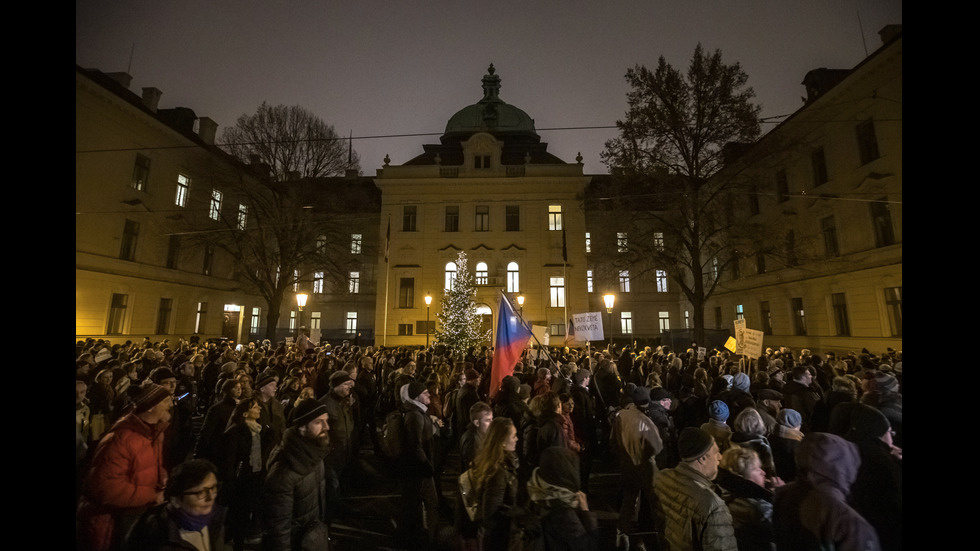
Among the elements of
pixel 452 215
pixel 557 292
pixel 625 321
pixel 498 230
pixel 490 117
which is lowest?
pixel 625 321

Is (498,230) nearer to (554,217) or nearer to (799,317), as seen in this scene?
(554,217)

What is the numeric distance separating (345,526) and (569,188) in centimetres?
2935

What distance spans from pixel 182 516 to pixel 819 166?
90.1 feet

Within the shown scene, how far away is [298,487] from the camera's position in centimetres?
333

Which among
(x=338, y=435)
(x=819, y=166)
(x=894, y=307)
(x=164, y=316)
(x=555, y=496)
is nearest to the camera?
(x=555, y=496)

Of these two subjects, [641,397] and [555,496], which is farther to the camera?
[641,397]

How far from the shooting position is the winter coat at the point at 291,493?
3207 mm

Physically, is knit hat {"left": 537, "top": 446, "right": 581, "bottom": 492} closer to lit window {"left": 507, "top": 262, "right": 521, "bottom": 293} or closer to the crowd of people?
the crowd of people

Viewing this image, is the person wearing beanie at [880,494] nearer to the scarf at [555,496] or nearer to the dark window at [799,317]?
the scarf at [555,496]

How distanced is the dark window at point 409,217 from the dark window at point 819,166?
25.2 metres

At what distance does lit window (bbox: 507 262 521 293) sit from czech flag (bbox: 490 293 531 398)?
23.6 m

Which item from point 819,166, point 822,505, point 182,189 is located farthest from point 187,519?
point 182,189

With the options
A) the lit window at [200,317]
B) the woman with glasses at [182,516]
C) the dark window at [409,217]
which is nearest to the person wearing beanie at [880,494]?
the woman with glasses at [182,516]

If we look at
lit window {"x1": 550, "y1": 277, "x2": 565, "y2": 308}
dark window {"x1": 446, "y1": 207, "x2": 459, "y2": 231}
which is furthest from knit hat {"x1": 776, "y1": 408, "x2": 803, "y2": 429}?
dark window {"x1": 446, "y1": 207, "x2": 459, "y2": 231}
